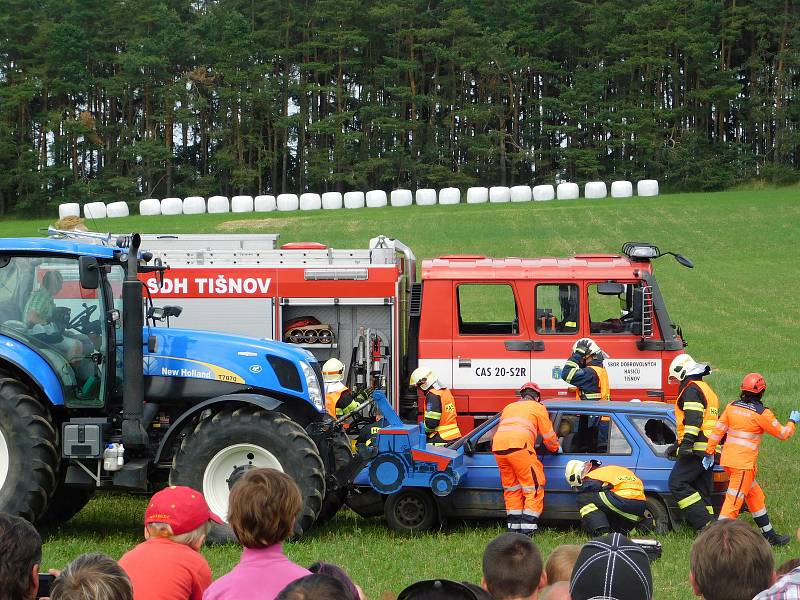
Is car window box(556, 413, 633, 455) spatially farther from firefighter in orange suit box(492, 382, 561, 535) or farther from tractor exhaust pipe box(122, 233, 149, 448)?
tractor exhaust pipe box(122, 233, 149, 448)

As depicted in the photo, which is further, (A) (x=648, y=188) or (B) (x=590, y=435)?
(A) (x=648, y=188)

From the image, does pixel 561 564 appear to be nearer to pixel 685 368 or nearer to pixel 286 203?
pixel 685 368

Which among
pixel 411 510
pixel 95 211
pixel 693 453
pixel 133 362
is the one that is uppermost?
pixel 95 211

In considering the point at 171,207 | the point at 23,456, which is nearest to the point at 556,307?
the point at 23,456

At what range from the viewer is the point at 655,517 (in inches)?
385

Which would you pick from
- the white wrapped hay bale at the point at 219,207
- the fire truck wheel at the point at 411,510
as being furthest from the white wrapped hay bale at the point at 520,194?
the fire truck wheel at the point at 411,510

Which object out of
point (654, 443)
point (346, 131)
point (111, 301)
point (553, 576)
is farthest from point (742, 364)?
point (346, 131)

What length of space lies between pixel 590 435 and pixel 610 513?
1.19 meters

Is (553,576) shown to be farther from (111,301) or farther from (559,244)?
(559,244)

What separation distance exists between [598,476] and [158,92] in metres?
66.2

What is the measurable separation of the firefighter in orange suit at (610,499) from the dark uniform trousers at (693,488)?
44 cm

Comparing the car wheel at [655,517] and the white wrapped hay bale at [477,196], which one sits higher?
the white wrapped hay bale at [477,196]

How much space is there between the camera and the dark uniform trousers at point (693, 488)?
946 centimetres

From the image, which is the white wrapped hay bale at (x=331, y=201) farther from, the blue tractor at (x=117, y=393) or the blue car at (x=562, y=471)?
the blue tractor at (x=117, y=393)
